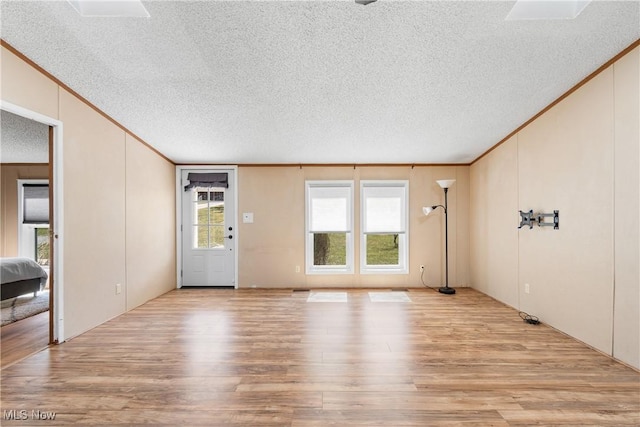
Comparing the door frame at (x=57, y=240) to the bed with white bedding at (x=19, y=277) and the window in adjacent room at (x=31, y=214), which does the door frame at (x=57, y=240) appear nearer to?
the bed with white bedding at (x=19, y=277)

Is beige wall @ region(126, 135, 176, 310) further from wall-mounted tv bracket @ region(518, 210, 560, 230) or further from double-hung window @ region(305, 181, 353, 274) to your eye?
wall-mounted tv bracket @ region(518, 210, 560, 230)

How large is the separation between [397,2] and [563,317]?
344 cm

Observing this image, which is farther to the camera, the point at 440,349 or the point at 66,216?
the point at 66,216

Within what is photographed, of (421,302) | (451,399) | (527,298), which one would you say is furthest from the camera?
(421,302)

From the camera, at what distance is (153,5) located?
2.11 m

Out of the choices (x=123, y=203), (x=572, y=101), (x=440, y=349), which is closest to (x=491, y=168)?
(x=572, y=101)

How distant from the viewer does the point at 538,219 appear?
11.3 ft

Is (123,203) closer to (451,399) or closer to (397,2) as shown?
(397,2)

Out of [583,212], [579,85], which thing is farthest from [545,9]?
[583,212]

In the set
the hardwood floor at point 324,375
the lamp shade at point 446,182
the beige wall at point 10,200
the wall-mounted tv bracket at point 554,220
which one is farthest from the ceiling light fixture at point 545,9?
the beige wall at point 10,200

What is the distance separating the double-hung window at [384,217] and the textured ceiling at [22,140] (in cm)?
494

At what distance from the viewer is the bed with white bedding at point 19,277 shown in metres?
4.21

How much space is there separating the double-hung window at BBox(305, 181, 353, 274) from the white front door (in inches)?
55.3

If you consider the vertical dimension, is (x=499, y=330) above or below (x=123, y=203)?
below
